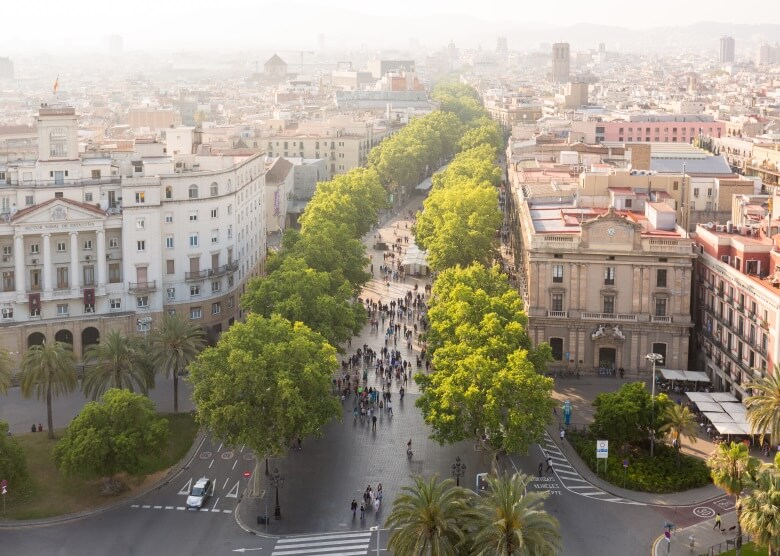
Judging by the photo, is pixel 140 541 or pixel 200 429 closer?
pixel 140 541

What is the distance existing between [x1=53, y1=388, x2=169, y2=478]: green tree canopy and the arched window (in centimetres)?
3316

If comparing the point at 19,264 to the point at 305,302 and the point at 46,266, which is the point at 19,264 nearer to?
the point at 46,266

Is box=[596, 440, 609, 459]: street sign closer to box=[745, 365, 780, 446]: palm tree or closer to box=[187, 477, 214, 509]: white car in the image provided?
box=[745, 365, 780, 446]: palm tree

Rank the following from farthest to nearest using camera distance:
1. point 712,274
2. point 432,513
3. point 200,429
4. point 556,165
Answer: point 556,165, point 712,274, point 200,429, point 432,513

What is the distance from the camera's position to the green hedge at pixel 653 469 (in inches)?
2458

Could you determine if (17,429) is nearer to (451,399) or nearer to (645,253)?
(451,399)

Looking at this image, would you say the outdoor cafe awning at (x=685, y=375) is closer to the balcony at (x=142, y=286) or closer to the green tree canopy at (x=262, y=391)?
the green tree canopy at (x=262, y=391)

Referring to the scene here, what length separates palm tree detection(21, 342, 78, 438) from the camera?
2771 inches

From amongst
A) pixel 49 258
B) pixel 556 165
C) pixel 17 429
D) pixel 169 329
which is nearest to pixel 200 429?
pixel 169 329

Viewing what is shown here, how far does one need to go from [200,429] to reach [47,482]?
1211 centimetres

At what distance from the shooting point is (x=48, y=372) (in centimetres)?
7044

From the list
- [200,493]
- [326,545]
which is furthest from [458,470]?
[200,493]

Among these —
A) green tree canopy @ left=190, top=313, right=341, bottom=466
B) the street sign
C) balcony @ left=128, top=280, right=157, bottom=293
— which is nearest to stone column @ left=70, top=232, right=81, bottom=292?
balcony @ left=128, top=280, right=157, bottom=293

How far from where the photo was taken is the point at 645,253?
83375 millimetres
